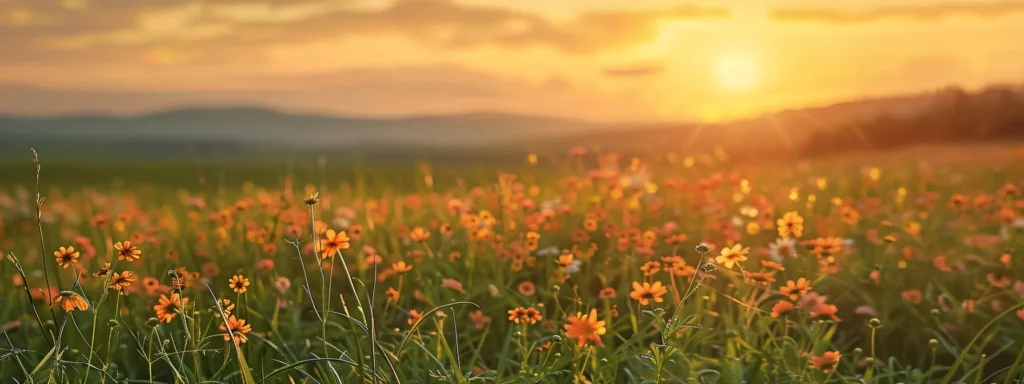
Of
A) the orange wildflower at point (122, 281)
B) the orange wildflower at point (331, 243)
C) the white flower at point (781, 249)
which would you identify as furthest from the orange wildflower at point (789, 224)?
the orange wildflower at point (122, 281)

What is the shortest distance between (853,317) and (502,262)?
1.58 meters

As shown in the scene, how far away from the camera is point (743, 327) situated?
3.01 metres

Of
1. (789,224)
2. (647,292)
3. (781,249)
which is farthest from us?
(781,249)

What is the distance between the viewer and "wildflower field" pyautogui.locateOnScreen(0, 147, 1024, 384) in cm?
257

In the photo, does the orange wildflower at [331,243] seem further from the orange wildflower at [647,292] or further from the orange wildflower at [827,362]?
the orange wildflower at [827,362]

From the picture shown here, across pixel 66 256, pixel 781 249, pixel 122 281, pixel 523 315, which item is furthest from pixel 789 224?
pixel 66 256

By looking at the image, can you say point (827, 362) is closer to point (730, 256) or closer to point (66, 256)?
point (730, 256)

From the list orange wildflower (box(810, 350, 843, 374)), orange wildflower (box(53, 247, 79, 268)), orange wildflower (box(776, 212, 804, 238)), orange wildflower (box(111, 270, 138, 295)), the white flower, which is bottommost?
the white flower

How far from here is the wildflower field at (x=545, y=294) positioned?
8.42ft

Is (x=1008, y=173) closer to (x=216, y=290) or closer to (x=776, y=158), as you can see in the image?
(x=776, y=158)

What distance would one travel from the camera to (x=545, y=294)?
342 cm

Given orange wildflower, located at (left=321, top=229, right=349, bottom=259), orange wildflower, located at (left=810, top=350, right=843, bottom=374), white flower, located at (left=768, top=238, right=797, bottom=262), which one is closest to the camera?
orange wildflower, located at (left=321, top=229, right=349, bottom=259)

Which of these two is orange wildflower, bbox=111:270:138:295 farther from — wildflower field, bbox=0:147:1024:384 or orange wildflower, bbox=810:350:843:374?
orange wildflower, bbox=810:350:843:374

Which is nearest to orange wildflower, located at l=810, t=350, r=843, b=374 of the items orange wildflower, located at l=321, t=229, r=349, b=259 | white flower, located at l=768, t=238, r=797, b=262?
white flower, located at l=768, t=238, r=797, b=262
